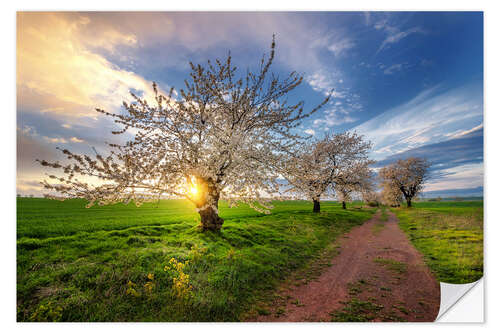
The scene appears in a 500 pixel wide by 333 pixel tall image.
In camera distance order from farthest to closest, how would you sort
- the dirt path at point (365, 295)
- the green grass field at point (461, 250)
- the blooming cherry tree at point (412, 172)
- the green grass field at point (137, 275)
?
the blooming cherry tree at point (412, 172) < the green grass field at point (461, 250) < the dirt path at point (365, 295) < the green grass field at point (137, 275)

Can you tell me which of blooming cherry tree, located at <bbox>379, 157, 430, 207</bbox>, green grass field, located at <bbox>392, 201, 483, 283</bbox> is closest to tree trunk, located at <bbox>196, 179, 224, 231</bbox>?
green grass field, located at <bbox>392, 201, 483, 283</bbox>

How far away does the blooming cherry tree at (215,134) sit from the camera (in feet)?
16.9

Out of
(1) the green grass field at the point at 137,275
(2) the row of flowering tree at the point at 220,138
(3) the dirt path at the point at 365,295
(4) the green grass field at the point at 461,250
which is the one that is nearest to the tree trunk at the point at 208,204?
(2) the row of flowering tree at the point at 220,138

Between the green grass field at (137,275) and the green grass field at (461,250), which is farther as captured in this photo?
the green grass field at (461,250)

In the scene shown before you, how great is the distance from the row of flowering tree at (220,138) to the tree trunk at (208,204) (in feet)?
0.57

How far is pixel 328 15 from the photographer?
5.38m

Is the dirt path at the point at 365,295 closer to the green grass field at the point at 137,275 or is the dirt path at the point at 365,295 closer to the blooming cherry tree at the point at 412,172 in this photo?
the green grass field at the point at 137,275

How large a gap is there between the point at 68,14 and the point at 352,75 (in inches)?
316

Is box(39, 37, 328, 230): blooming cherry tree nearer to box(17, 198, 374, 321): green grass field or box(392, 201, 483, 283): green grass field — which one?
box(17, 198, 374, 321): green grass field

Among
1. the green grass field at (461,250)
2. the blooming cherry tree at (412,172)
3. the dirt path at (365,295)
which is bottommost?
the dirt path at (365,295)

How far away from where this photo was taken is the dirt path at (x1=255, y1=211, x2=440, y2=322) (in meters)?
3.76

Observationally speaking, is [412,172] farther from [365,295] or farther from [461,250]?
[365,295]

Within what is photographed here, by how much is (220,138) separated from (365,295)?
5017mm
